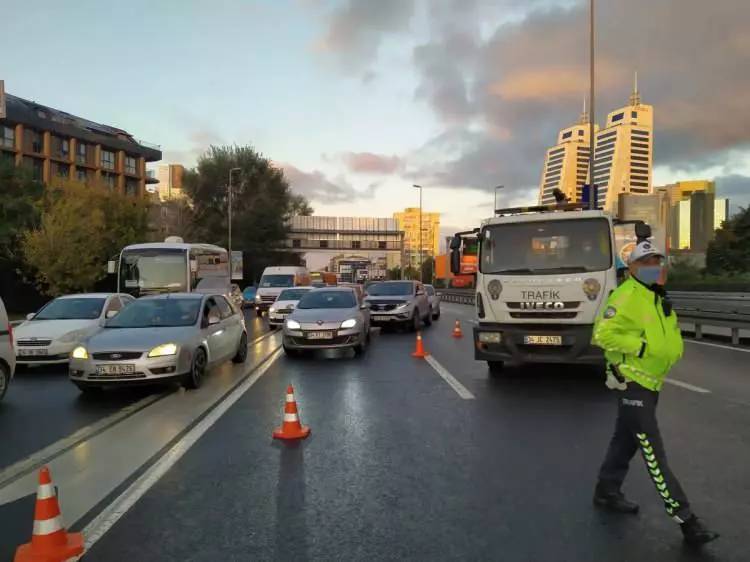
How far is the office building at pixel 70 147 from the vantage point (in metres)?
62.8

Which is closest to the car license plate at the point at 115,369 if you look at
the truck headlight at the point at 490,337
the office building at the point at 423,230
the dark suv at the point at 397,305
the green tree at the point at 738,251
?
the truck headlight at the point at 490,337

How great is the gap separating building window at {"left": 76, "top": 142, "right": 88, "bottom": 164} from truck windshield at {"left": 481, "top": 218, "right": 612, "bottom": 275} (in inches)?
2829

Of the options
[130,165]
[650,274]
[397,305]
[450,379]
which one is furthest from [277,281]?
[130,165]

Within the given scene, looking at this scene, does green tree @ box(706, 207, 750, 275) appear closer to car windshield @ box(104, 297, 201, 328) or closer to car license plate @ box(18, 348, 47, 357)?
car windshield @ box(104, 297, 201, 328)

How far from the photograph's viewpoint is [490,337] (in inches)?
384

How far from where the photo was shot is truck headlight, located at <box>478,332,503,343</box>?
31.7 ft

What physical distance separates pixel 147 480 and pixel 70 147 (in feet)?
246

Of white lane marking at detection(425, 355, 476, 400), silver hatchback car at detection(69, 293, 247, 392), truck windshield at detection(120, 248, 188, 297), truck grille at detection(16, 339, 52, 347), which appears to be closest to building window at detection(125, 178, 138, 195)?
truck windshield at detection(120, 248, 188, 297)

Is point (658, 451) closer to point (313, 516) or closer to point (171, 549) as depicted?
point (313, 516)

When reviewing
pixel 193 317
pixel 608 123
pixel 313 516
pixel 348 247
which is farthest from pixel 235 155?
pixel 313 516

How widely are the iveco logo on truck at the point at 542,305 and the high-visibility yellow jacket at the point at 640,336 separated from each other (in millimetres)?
5327

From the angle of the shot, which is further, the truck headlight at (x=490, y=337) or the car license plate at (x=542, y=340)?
the truck headlight at (x=490, y=337)

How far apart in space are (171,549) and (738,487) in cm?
421

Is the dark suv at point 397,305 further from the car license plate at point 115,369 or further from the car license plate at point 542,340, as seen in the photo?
the car license plate at point 115,369
